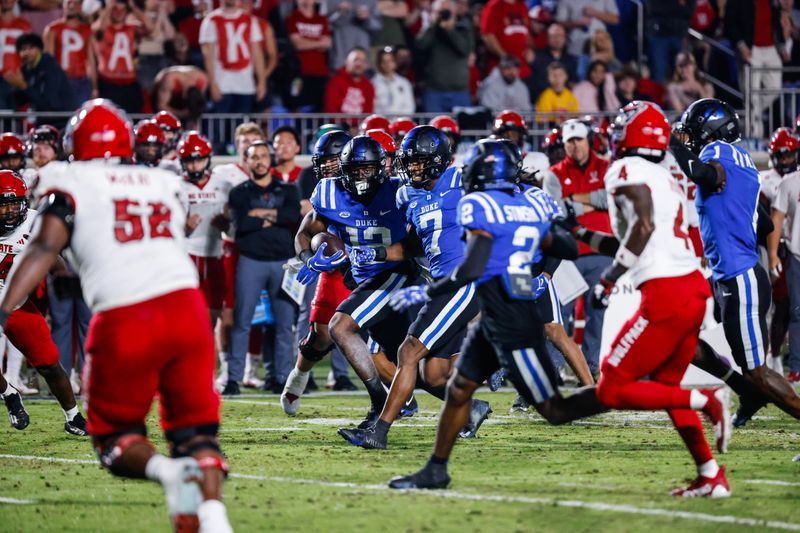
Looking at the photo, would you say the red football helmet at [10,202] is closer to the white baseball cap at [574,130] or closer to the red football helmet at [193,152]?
the red football helmet at [193,152]

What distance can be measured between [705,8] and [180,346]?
44.7ft

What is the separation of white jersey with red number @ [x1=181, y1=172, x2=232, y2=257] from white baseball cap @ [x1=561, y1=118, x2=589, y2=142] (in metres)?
2.99

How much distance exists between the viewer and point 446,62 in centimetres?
1518

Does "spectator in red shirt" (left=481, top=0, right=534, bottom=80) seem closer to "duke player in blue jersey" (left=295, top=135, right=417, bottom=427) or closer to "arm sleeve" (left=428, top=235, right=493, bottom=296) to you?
"duke player in blue jersey" (left=295, top=135, right=417, bottom=427)

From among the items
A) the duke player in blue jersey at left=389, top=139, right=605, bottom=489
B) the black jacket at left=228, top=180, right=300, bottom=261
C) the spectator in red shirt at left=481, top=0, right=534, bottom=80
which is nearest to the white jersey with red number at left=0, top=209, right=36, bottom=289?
the black jacket at left=228, top=180, right=300, bottom=261

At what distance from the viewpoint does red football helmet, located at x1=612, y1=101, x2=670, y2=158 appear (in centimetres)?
644

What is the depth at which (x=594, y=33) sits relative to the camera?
53.1ft

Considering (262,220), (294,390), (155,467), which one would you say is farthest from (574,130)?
(155,467)

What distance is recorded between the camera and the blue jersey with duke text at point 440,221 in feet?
26.2

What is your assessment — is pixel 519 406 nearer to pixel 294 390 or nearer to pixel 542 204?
pixel 294 390

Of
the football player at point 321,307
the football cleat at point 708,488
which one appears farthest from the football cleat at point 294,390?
the football cleat at point 708,488

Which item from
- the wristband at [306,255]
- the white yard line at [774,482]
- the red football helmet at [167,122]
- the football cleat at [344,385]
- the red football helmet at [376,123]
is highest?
the red football helmet at [167,122]

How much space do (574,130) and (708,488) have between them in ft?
19.4

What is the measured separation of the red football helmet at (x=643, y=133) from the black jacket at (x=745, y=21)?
10.1m
